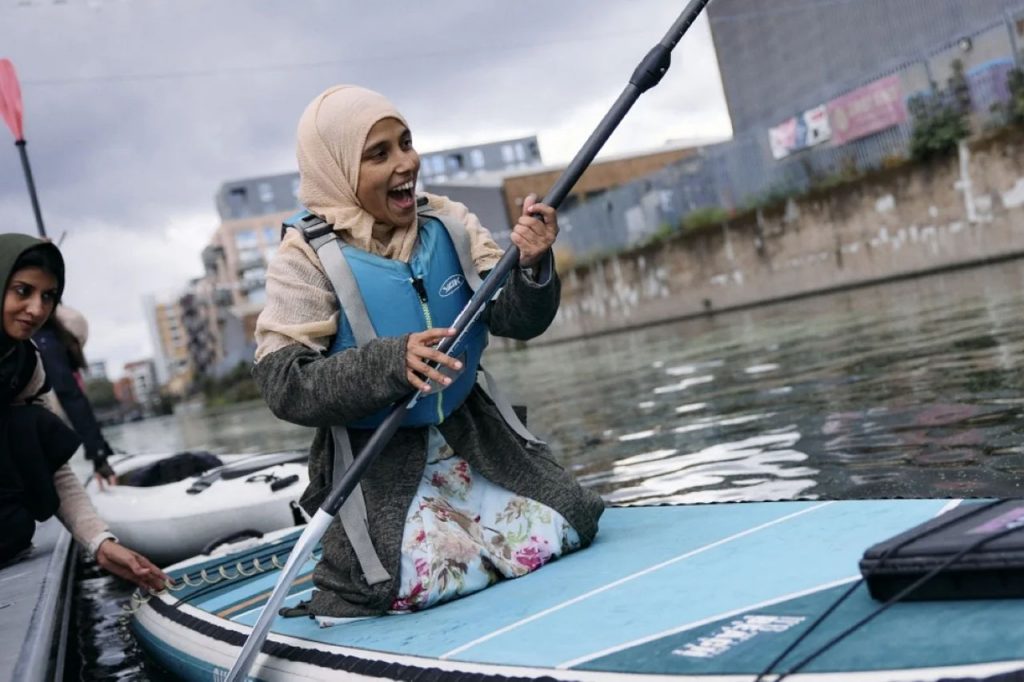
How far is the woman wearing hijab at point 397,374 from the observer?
2.90 metres

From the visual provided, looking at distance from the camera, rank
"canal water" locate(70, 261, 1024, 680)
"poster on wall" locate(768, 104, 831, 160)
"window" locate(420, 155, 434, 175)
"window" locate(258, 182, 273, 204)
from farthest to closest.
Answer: "window" locate(258, 182, 273, 204), "window" locate(420, 155, 434, 175), "poster on wall" locate(768, 104, 831, 160), "canal water" locate(70, 261, 1024, 680)

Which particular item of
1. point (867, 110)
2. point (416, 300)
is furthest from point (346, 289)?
point (867, 110)

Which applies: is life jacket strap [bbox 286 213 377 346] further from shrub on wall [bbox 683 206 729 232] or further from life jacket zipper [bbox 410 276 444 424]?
shrub on wall [bbox 683 206 729 232]

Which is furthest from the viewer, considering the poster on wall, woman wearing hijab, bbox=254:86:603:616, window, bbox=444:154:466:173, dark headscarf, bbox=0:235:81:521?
window, bbox=444:154:466:173

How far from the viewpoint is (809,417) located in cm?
665

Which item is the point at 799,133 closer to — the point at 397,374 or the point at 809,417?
the point at 809,417

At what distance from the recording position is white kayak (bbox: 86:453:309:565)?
5.68m

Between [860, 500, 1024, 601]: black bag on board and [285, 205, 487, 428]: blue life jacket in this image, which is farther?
[285, 205, 487, 428]: blue life jacket

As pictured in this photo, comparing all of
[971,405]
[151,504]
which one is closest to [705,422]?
[971,405]

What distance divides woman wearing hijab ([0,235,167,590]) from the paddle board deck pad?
0.46 meters

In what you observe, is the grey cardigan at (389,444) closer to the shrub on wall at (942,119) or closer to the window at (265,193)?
the shrub on wall at (942,119)

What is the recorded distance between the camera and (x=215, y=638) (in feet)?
10.5

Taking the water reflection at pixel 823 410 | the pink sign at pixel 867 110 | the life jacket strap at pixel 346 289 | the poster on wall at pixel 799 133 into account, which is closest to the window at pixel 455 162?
the poster on wall at pixel 799 133

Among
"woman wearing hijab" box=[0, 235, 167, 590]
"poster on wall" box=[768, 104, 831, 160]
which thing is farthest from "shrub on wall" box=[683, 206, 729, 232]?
"woman wearing hijab" box=[0, 235, 167, 590]
